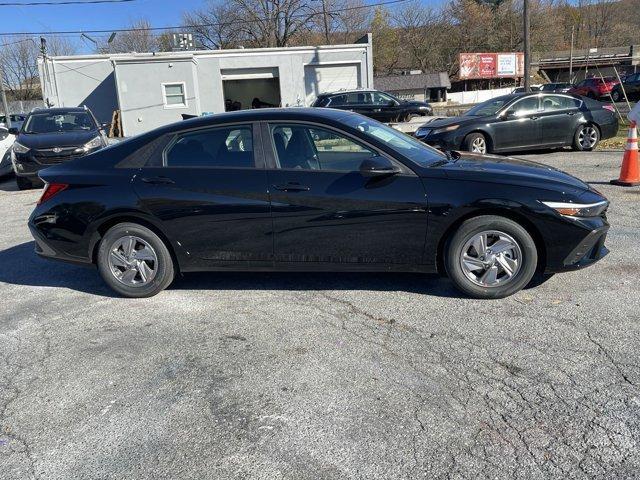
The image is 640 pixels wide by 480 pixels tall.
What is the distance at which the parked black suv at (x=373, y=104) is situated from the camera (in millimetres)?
22562

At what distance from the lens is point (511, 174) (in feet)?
14.7

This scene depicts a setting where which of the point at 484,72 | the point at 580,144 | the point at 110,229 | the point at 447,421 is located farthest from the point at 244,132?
the point at 484,72

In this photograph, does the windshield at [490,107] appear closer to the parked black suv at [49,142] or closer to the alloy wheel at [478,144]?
the alloy wheel at [478,144]

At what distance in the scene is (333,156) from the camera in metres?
4.65

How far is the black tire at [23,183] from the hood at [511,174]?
33.7 ft

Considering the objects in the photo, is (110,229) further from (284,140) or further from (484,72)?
(484,72)

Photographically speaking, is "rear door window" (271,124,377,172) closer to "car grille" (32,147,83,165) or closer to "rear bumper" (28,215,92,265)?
"rear bumper" (28,215,92,265)

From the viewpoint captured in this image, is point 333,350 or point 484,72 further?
point 484,72

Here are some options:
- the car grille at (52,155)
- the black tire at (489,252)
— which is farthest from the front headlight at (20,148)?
the black tire at (489,252)

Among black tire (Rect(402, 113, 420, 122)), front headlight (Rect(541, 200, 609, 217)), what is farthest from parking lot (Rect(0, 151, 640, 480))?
black tire (Rect(402, 113, 420, 122))

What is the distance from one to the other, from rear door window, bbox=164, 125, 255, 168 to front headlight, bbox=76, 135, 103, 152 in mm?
7780

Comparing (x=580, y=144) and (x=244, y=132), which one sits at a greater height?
(x=244, y=132)

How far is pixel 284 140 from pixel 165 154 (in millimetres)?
1055

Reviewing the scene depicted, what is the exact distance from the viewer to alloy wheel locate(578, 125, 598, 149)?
42.0 feet
